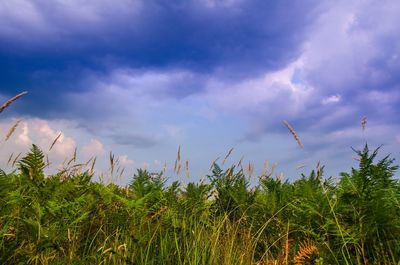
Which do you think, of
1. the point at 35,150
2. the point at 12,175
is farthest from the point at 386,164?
Result: the point at 12,175

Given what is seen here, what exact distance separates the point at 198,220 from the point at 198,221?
205mm

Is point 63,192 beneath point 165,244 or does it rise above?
above

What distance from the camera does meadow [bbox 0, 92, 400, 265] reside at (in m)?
4.02

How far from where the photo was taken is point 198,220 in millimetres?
5449

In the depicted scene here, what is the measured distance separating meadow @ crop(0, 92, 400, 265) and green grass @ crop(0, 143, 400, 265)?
1cm

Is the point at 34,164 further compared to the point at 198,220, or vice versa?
the point at 198,220

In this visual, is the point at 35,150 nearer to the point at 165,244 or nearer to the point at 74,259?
the point at 74,259

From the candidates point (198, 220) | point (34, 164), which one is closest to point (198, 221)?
point (198, 220)

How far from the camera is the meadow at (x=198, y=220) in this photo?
402 cm

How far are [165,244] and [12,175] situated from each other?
7.72ft

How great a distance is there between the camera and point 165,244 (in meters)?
4.64

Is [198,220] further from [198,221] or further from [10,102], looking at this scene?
[10,102]

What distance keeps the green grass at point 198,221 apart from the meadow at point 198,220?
0.03ft

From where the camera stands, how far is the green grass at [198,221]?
4020mm
